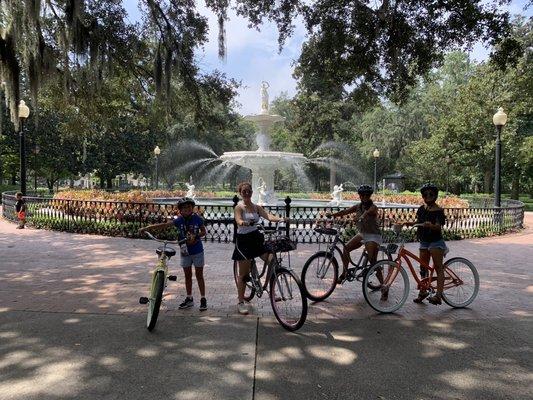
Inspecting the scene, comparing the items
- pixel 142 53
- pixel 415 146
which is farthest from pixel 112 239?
pixel 415 146

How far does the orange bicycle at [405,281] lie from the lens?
5.73m

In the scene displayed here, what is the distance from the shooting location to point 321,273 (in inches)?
252

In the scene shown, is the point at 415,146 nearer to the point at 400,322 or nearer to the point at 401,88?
the point at 401,88

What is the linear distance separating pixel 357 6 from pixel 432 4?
4.94 feet

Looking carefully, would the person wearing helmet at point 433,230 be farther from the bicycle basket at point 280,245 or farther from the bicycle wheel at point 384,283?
the bicycle basket at point 280,245

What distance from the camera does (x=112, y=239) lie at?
12.0m

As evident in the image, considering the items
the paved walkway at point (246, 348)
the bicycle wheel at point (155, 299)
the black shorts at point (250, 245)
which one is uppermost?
the black shorts at point (250, 245)

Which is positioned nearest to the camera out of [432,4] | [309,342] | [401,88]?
[309,342]

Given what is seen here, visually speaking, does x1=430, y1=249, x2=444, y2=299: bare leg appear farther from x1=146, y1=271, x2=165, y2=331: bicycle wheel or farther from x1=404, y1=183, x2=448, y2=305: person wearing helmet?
x1=146, y1=271, x2=165, y2=331: bicycle wheel

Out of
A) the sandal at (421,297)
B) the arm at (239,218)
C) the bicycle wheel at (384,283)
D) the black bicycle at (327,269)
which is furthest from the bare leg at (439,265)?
the arm at (239,218)

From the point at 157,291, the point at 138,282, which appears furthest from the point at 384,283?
the point at 138,282

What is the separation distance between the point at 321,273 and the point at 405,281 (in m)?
1.21

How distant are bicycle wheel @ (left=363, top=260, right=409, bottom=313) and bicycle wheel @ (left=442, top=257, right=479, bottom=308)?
2.03 feet

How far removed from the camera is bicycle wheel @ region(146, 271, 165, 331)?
4859mm
